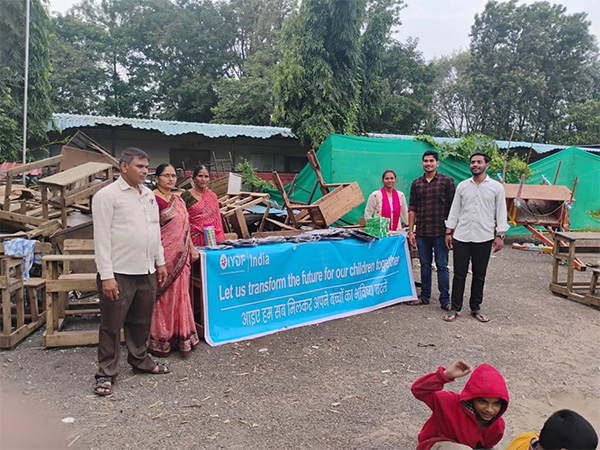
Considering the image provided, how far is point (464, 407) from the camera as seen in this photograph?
2164mm

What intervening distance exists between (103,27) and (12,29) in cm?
1920

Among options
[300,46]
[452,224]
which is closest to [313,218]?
[452,224]

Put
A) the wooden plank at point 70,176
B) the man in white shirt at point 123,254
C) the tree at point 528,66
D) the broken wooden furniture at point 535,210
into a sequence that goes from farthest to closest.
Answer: the tree at point 528,66 → the broken wooden furniture at point 535,210 → the wooden plank at point 70,176 → the man in white shirt at point 123,254

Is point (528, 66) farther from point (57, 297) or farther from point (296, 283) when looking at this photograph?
point (57, 297)

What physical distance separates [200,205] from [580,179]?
10944 millimetres

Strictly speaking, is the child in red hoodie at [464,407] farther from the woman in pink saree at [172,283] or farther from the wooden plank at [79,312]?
the wooden plank at [79,312]

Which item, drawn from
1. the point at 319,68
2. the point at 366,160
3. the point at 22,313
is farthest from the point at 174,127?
the point at 22,313

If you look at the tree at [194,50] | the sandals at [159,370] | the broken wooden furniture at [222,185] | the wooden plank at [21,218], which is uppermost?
the tree at [194,50]

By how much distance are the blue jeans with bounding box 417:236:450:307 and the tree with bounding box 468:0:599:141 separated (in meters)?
24.3

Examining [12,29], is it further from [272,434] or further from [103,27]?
[103,27]

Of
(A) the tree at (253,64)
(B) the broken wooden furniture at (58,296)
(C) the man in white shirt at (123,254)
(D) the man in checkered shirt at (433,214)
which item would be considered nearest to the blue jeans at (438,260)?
(D) the man in checkered shirt at (433,214)

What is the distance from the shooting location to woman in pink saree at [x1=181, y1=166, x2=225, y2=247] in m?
4.57

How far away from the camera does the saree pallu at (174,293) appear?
12.7ft

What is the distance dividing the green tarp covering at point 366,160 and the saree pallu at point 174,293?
7.10m
